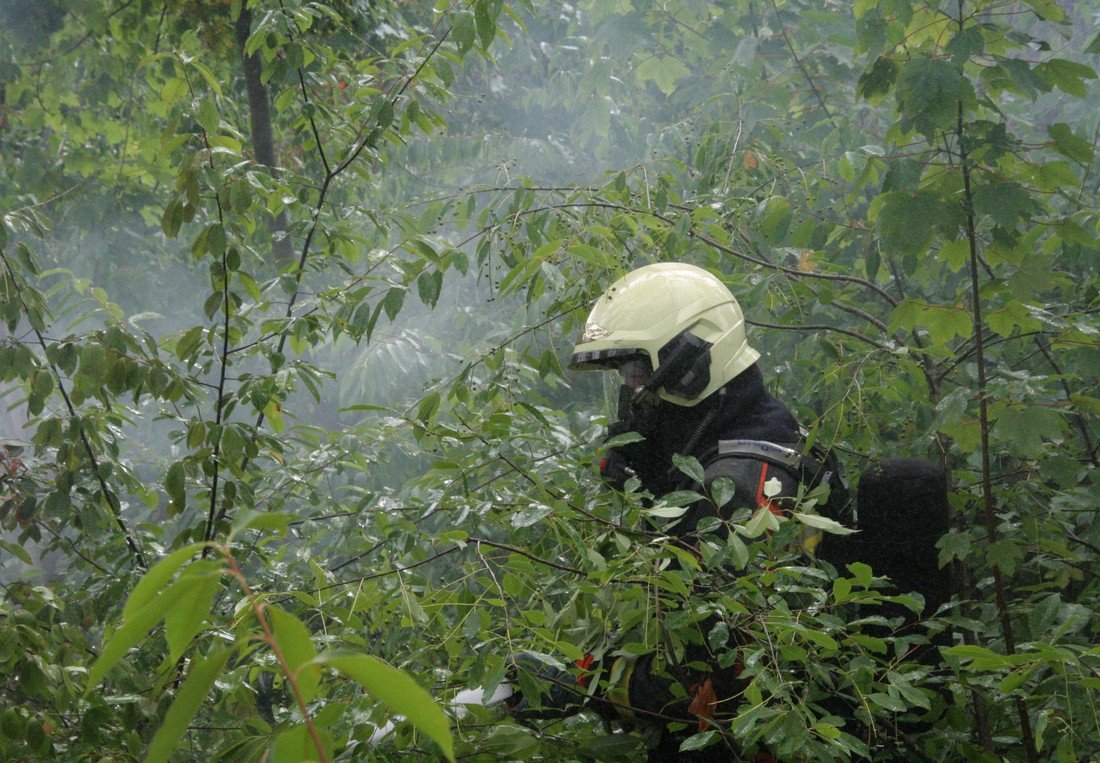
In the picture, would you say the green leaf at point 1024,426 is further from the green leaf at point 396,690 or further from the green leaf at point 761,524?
the green leaf at point 396,690

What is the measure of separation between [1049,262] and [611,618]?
1.25m

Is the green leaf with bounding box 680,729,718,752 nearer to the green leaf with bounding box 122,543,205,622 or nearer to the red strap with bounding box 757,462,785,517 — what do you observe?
the red strap with bounding box 757,462,785,517

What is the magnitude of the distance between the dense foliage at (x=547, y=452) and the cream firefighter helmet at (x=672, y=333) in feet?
0.47

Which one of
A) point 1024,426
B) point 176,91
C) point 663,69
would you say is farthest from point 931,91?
point 663,69

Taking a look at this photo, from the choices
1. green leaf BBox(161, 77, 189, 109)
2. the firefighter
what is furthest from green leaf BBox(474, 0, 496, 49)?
green leaf BBox(161, 77, 189, 109)

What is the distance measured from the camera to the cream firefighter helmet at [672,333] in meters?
2.38

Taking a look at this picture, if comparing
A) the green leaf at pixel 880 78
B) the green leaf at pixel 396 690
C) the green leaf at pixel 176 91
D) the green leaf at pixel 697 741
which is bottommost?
the green leaf at pixel 697 741

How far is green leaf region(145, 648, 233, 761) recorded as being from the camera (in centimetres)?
58

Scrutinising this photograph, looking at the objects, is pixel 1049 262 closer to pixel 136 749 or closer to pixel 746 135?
pixel 746 135

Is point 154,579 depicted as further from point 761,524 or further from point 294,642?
point 761,524

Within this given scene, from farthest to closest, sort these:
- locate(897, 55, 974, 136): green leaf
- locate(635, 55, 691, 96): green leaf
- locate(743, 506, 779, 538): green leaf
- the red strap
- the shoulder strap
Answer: locate(635, 55, 691, 96): green leaf, the shoulder strap, the red strap, locate(897, 55, 974, 136): green leaf, locate(743, 506, 779, 538): green leaf

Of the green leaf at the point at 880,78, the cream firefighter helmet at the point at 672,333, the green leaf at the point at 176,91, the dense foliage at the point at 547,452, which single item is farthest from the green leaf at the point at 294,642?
the green leaf at the point at 176,91

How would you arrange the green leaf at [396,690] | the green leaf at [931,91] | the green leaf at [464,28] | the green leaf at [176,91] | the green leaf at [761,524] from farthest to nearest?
the green leaf at [176,91] < the green leaf at [464,28] < the green leaf at [931,91] < the green leaf at [761,524] < the green leaf at [396,690]

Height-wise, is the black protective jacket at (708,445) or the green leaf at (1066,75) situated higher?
the green leaf at (1066,75)
